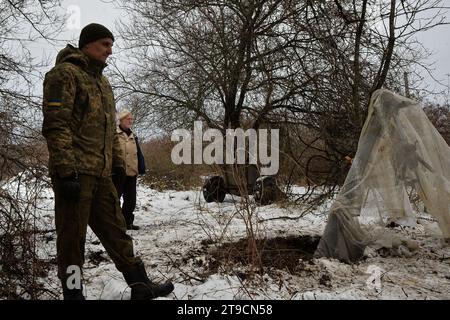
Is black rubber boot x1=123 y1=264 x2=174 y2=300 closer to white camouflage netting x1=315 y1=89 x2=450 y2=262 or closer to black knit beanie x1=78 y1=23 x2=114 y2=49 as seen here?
black knit beanie x1=78 y1=23 x2=114 y2=49

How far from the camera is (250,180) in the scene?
8.30 m

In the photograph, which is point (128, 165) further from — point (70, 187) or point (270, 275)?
point (70, 187)

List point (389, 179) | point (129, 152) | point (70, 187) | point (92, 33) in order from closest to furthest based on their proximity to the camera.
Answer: point (70, 187)
point (92, 33)
point (389, 179)
point (129, 152)

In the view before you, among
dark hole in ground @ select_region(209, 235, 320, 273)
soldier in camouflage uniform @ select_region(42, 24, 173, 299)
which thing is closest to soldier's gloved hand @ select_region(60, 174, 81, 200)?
soldier in camouflage uniform @ select_region(42, 24, 173, 299)

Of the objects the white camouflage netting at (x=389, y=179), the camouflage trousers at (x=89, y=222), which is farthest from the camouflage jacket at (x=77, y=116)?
the white camouflage netting at (x=389, y=179)

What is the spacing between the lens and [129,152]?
549 cm

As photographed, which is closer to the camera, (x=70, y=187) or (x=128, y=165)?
(x=70, y=187)

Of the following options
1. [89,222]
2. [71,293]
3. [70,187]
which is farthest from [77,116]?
[71,293]

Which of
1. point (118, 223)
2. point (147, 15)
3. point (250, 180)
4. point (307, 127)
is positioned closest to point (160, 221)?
point (250, 180)

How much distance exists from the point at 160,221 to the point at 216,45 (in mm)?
3014

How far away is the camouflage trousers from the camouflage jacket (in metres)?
0.12

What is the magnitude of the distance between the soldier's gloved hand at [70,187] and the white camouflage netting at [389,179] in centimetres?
241

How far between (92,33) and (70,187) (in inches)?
41.8
